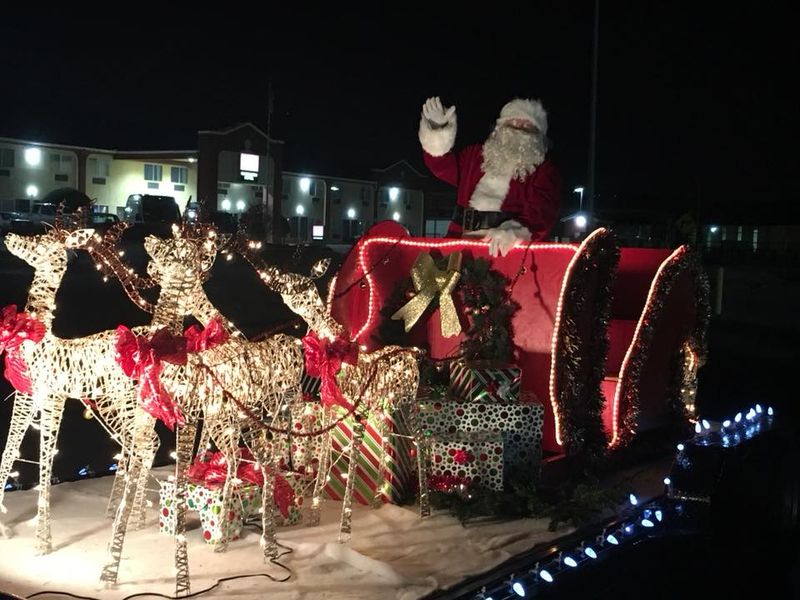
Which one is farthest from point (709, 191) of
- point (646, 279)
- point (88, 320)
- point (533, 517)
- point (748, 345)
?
point (533, 517)

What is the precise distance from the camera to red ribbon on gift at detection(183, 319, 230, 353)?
4.71 meters

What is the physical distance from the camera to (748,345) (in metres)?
18.0

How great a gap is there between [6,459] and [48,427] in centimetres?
37

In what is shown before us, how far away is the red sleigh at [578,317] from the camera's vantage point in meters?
6.41

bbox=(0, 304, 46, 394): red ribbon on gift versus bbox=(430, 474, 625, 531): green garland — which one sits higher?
bbox=(0, 304, 46, 394): red ribbon on gift

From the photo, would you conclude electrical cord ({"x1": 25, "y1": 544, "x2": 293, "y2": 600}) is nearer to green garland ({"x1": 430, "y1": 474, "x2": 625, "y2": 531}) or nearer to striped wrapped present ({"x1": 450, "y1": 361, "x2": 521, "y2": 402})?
green garland ({"x1": 430, "y1": 474, "x2": 625, "y2": 531})

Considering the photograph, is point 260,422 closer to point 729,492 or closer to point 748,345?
point 729,492

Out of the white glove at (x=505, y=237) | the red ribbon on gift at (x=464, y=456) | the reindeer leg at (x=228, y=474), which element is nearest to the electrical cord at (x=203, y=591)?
the reindeer leg at (x=228, y=474)

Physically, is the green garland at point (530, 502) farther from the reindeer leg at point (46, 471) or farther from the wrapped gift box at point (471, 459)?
the reindeer leg at point (46, 471)

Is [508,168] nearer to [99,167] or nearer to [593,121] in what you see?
[593,121]

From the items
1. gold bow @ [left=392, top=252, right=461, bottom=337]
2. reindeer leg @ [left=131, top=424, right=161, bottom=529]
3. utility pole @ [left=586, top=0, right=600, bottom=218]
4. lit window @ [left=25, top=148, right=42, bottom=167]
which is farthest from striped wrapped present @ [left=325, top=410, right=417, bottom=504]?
lit window @ [left=25, top=148, right=42, bottom=167]

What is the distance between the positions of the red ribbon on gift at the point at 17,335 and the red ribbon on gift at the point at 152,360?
61 cm

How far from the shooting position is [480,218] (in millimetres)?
7355

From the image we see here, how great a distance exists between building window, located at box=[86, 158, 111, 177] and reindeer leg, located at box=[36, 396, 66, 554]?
3986cm
